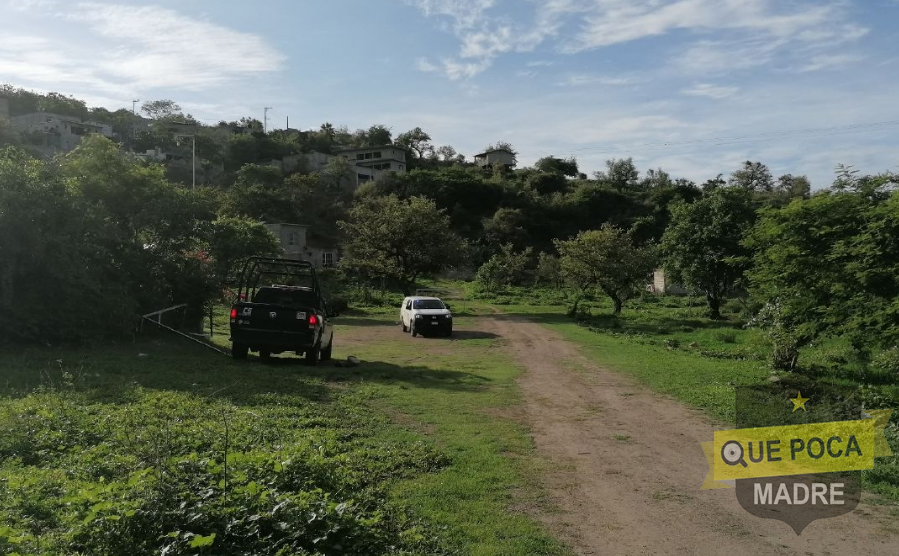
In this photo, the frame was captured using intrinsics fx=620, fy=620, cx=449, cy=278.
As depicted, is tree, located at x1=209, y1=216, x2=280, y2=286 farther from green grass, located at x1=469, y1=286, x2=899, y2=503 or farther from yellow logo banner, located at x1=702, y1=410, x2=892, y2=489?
yellow logo banner, located at x1=702, y1=410, x2=892, y2=489

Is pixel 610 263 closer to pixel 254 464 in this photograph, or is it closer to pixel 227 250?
pixel 227 250

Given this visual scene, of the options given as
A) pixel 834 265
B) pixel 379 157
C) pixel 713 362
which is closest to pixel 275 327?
pixel 713 362

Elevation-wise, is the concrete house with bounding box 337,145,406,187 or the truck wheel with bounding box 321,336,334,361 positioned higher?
the concrete house with bounding box 337,145,406,187

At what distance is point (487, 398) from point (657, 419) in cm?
293

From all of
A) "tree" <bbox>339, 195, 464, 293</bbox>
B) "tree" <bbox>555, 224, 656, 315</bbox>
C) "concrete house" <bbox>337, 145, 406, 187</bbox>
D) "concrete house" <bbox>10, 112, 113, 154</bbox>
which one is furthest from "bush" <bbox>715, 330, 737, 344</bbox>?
"concrete house" <bbox>337, 145, 406, 187</bbox>

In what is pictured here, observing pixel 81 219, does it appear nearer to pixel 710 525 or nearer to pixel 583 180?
pixel 710 525

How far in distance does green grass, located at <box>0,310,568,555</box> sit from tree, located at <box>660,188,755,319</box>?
2156 cm

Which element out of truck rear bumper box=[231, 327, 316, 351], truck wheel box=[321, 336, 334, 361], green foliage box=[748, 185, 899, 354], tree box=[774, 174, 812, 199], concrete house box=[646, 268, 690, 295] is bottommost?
truck wheel box=[321, 336, 334, 361]

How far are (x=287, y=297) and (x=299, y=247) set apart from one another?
1574 inches

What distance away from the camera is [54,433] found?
7004 mm

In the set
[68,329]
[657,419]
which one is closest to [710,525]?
[657,419]

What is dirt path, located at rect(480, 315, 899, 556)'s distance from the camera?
16.1 feet

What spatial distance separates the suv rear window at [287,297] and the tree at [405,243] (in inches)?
821

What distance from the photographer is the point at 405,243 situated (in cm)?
3716
